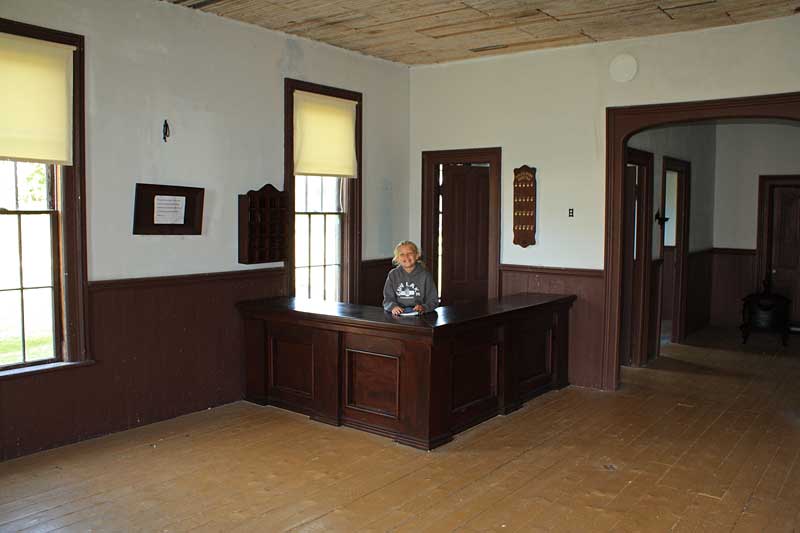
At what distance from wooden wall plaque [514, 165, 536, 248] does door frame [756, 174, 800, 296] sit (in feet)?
15.3

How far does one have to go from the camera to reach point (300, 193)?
636cm

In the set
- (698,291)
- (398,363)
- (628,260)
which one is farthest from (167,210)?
(698,291)

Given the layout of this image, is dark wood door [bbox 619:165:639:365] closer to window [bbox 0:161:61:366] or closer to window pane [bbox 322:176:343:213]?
window pane [bbox 322:176:343:213]

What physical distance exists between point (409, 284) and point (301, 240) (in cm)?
136

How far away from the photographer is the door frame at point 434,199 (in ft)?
22.8

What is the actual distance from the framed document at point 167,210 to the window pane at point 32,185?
0.61 metres

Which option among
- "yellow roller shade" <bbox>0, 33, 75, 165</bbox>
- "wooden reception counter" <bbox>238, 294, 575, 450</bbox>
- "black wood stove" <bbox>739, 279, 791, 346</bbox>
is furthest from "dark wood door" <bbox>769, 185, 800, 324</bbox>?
"yellow roller shade" <bbox>0, 33, 75, 165</bbox>

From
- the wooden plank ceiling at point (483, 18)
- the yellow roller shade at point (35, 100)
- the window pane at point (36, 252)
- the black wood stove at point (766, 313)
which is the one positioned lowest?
the black wood stove at point (766, 313)

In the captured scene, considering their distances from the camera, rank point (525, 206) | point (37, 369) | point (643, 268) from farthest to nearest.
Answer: point (643, 268) < point (525, 206) < point (37, 369)

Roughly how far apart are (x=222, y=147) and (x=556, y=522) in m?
3.70

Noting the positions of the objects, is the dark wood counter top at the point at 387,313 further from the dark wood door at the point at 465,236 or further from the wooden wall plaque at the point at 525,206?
the dark wood door at the point at 465,236

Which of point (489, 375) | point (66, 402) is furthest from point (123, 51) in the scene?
point (489, 375)

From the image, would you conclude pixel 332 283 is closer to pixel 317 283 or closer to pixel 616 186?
pixel 317 283

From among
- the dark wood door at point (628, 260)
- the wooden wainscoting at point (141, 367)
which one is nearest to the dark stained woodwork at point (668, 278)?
the dark wood door at point (628, 260)
